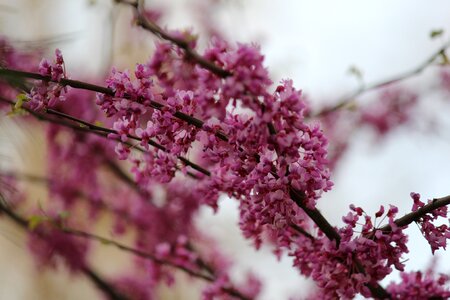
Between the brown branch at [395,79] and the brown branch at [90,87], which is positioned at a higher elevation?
the brown branch at [395,79]

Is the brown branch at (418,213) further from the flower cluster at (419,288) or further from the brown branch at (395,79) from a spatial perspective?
the brown branch at (395,79)

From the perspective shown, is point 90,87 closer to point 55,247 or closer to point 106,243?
point 106,243

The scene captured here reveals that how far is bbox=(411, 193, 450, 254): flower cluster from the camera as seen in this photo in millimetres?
733

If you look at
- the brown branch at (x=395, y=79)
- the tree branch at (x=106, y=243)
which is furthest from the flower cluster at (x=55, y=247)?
the brown branch at (x=395, y=79)

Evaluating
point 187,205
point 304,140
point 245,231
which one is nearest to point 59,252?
point 187,205

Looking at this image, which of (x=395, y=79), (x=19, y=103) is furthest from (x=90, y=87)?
(x=395, y=79)

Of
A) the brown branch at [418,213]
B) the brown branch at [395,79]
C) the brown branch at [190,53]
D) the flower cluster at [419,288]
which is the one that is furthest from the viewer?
the brown branch at [395,79]

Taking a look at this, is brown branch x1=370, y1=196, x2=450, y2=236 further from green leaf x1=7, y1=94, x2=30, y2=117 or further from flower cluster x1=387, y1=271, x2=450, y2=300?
green leaf x1=7, y1=94, x2=30, y2=117

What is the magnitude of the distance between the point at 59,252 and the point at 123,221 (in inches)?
9.8

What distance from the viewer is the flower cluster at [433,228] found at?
733mm

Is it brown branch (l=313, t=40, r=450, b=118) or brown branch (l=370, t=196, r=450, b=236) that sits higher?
brown branch (l=313, t=40, r=450, b=118)

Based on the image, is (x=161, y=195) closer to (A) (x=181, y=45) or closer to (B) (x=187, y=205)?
(B) (x=187, y=205)

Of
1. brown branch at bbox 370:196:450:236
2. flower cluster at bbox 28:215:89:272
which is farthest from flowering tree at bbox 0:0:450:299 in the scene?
flower cluster at bbox 28:215:89:272

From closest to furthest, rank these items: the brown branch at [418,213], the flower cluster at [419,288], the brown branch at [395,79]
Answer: the brown branch at [418,213], the flower cluster at [419,288], the brown branch at [395,79]
